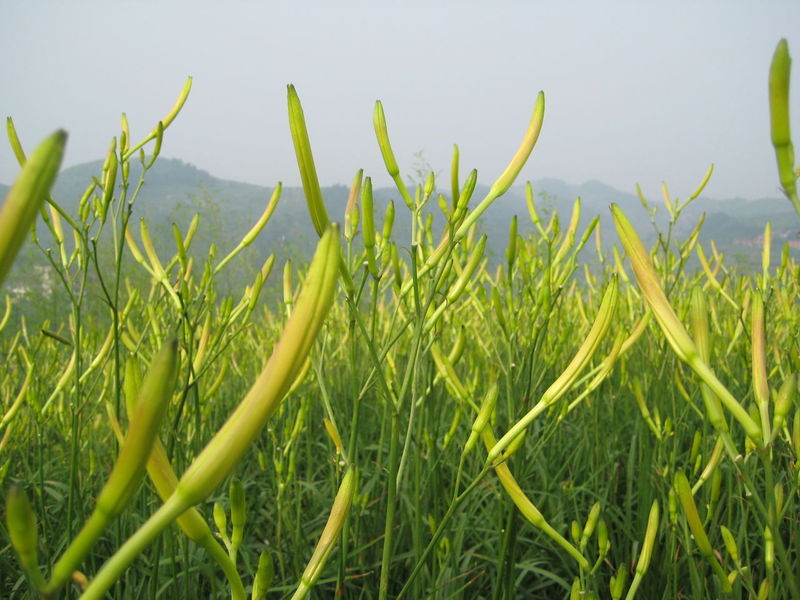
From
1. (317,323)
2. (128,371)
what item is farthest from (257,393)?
(128,371)

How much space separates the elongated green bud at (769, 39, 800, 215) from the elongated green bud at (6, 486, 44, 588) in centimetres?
48

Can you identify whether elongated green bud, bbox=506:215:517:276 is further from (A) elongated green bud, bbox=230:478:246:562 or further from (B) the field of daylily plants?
(A) elongated green bud, bbox=230:478:246:562

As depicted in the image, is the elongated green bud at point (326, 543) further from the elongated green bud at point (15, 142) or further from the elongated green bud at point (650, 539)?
the elongated green bud at point (15, 142)

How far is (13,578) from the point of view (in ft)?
5.06

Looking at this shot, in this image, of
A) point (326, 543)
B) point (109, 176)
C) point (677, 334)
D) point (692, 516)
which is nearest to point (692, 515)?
point (692, 516)

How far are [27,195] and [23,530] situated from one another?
0.17m

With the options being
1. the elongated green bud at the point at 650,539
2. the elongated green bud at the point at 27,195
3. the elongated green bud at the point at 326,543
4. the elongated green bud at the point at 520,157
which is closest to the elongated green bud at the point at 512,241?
the elongated green bud at the point at 520,157

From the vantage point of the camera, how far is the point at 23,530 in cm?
28

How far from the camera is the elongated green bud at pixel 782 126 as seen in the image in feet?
1.22

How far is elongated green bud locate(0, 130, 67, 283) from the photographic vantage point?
22cm

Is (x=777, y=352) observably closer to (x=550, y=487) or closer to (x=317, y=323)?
(x=550, y=487)

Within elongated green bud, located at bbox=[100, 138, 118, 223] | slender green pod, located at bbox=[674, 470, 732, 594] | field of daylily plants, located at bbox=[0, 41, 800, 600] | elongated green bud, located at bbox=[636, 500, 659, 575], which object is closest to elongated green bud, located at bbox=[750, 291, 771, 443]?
field of daylily plants, located at bbox=[0, 41, 800, 600]

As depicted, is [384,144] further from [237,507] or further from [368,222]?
[237,507]

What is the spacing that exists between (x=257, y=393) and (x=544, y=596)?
62.6 inches
